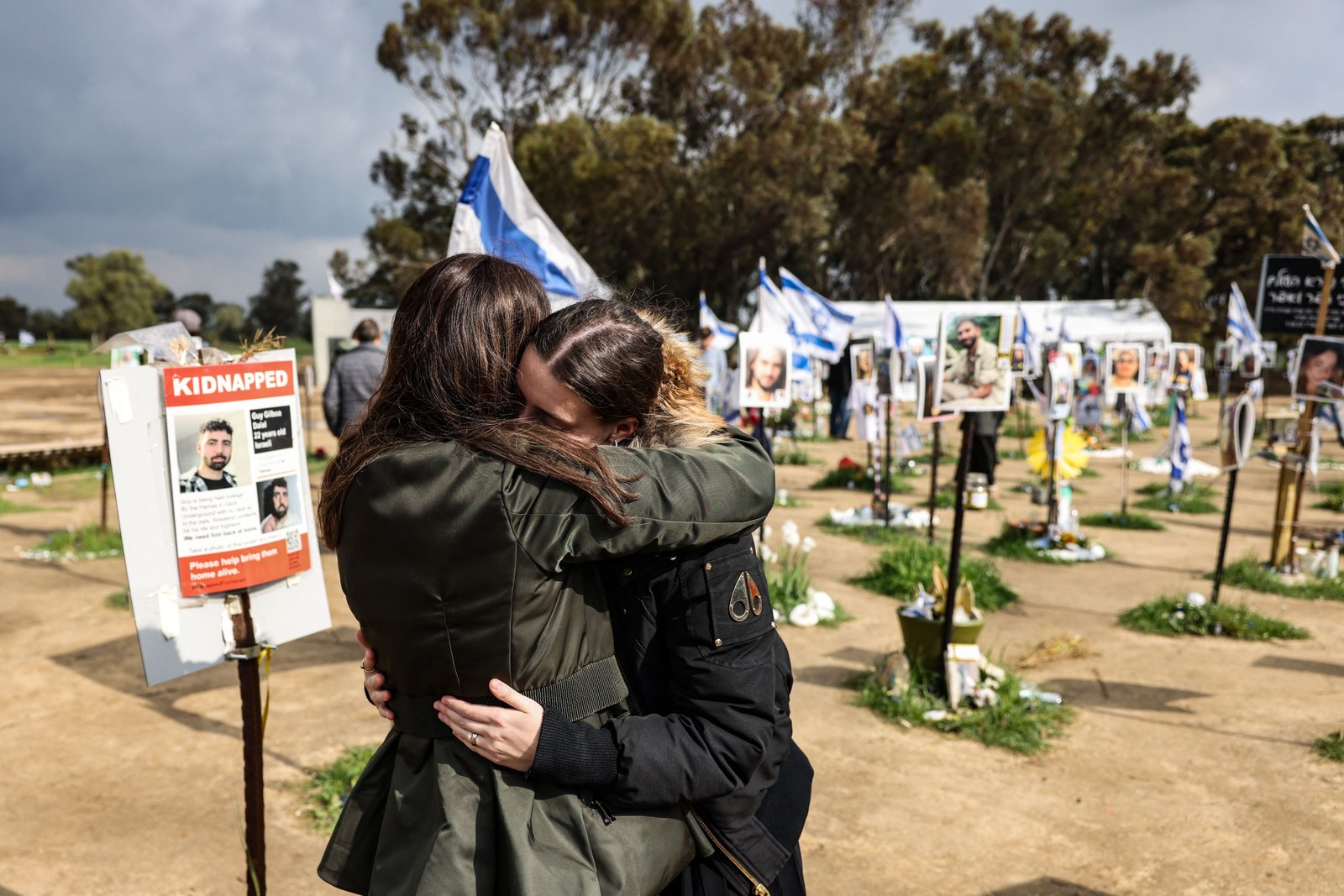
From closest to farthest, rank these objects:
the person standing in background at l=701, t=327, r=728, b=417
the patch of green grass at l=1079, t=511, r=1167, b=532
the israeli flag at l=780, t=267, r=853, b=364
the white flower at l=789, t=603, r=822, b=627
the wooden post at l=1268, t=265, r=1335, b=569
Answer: the white flower at l=789, t=603, r=822, b=627, the wooden post at l=1268, t=265, r=1335, b=569, the israeli flag at l=780, t=267, r=853, b=364, the patch of green grass at l=1079, t=511, r=1167, b=532, the person standing in background at l=701, t=327, r=728, b=417

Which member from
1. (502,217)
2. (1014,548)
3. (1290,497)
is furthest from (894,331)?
(502,217)

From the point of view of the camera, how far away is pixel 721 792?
1328mm

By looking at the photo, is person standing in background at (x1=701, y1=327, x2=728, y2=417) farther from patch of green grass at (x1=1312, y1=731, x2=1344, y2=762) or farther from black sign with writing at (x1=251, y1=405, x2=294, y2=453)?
black sign with writing at (x1=251, y1=405, x2=294, y2=453)

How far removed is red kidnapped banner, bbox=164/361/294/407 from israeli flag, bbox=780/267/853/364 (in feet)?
21.3

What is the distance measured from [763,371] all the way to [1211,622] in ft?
11.3

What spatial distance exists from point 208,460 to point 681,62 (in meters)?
28.3

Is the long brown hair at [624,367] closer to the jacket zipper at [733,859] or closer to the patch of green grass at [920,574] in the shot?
the jacket zipper at [733,859]

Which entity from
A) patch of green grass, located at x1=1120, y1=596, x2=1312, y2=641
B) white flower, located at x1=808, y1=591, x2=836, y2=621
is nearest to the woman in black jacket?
white flower, located at x1=808, y1=591, x2=836, y2=621

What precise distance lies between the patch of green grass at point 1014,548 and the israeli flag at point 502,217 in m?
5.49

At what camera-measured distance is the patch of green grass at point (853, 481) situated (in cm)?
1198

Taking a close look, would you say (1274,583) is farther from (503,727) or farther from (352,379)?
(503,727)

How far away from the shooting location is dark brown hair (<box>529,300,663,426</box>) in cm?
129

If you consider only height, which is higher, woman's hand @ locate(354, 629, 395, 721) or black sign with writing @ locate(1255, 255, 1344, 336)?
black sign with writing @ locate(1255, 255, 1344, 336)

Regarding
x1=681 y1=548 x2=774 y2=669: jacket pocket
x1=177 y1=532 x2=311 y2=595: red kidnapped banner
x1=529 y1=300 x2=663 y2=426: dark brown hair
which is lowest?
x1=177 y1=532 x2=311 y2=595: red kidnapped banner
